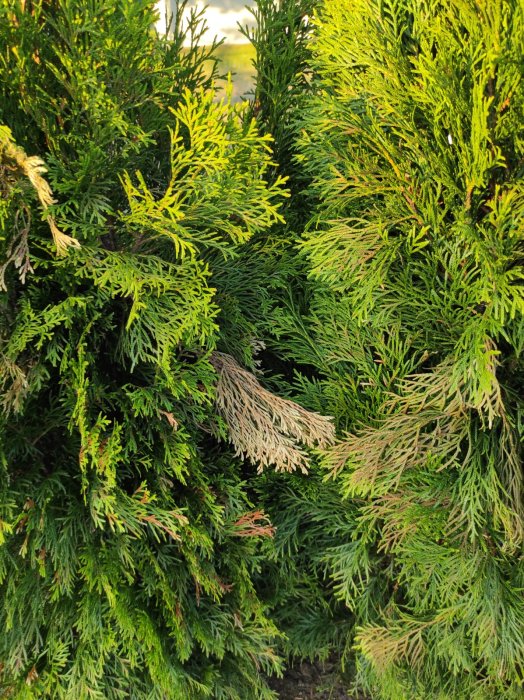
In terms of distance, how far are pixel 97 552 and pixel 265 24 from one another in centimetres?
272

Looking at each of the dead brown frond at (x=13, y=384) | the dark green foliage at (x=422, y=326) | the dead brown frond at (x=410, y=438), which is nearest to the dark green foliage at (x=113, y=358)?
the dead brown frond at (x=13, y=384)

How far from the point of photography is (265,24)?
287cm

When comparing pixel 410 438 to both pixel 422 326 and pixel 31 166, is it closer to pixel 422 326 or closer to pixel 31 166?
pixel 422 326

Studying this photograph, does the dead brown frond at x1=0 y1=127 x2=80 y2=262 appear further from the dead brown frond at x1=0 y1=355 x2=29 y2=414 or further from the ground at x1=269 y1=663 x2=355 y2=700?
the ground at x1=269 y1=663 x2=355 y2=700

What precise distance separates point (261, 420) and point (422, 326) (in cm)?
90

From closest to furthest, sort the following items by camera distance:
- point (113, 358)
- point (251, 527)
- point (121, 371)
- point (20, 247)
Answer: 1. point (20, 247)
2. point (113, 358)
3. point (121, 371)
4. point (251, 527)

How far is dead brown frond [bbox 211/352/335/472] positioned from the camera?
2.72 meters

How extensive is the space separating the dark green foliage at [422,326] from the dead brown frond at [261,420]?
17cm

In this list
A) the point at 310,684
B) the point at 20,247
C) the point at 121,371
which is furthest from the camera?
the point at 310,684

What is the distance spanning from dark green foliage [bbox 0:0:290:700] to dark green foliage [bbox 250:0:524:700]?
443 mm

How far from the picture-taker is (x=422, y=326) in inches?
106

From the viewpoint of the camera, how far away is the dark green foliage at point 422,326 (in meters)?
2.23

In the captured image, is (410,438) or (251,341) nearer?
(410,438)

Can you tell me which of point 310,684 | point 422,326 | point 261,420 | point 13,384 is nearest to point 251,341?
point 261,420
